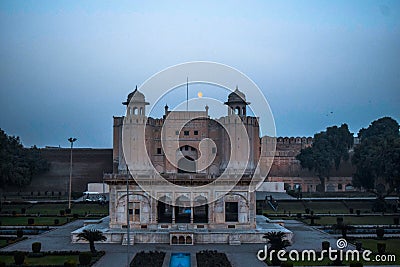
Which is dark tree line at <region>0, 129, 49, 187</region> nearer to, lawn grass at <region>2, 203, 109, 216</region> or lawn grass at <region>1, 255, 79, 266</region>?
lawn grass at <region>2, 203, 109, 216</region>

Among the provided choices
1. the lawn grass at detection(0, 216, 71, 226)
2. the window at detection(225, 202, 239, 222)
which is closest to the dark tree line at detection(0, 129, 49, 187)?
the lawn grass at detection(0, 216, 71, 226)

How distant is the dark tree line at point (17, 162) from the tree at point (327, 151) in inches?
816

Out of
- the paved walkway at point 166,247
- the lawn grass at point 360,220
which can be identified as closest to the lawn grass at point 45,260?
the paved walkway at point 166,247

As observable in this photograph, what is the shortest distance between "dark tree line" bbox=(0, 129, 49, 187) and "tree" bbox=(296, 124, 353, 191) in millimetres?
20738

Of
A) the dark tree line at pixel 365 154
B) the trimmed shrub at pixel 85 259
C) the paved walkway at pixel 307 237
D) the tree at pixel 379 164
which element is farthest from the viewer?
the dark tree line at pixel 365 154

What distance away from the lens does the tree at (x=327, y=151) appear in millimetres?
46281

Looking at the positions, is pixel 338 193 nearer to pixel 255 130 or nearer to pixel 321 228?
pixel 255 130

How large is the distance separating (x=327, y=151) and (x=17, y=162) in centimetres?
2395

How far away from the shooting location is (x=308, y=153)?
154ft

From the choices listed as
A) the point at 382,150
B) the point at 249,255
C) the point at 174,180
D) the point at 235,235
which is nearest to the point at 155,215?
the point at 174,180

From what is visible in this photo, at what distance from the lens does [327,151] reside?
4709cm

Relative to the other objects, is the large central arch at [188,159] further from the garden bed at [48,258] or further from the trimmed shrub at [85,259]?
the trimmed shrub at [85,259]

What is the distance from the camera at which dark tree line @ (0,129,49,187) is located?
121 ft

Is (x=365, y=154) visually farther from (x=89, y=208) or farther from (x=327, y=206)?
(x=89, y=208)
